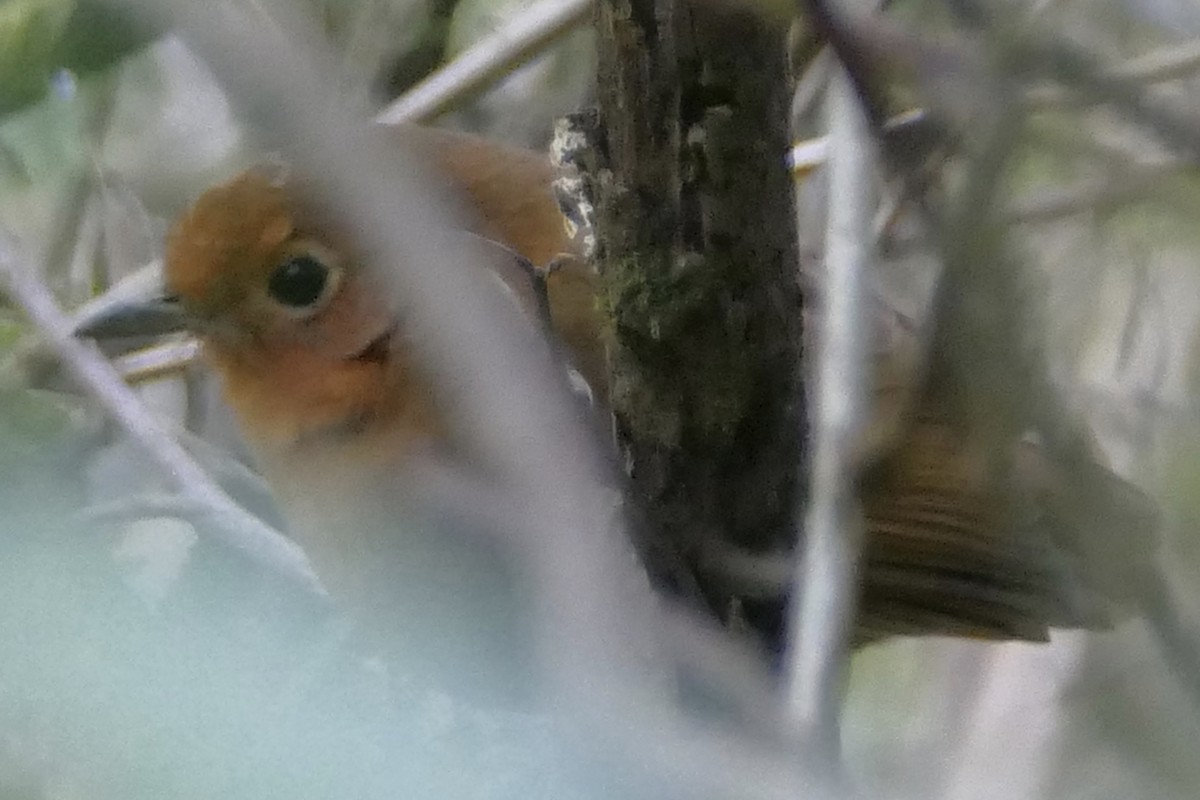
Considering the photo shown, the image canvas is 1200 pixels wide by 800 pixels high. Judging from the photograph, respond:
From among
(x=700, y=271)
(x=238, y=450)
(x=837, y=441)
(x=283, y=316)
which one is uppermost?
(x=238, y=450)

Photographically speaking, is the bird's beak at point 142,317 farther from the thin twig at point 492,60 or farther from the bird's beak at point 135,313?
the thin twig at point 492,60

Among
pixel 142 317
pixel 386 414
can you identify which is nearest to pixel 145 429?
pixel 142 317

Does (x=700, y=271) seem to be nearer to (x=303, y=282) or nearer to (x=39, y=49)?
(x=303, y=282)

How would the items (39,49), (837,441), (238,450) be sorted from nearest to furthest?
(837,441) < (39,49) < (238,450)

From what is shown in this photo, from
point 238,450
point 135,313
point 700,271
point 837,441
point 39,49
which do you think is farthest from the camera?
point 238,450

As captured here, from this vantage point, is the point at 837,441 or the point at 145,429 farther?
the point at 145,429

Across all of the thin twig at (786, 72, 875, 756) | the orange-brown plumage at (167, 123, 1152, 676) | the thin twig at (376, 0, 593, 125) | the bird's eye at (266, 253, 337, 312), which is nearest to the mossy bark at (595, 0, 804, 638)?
the thin twig at (786, 72, 875, 756)
